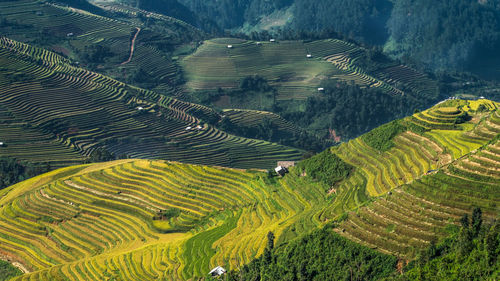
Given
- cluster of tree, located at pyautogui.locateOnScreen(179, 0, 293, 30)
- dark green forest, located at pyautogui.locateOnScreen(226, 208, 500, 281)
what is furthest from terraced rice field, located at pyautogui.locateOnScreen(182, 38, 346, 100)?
dark green forest, located at pyautogui.locateOnScreen(226, 208, 500, 281)

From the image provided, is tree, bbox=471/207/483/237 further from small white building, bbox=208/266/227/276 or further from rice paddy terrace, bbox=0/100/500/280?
small white building, bbox=208/266/227/276

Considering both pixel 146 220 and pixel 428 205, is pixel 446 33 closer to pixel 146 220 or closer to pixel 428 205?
pixel 146 220

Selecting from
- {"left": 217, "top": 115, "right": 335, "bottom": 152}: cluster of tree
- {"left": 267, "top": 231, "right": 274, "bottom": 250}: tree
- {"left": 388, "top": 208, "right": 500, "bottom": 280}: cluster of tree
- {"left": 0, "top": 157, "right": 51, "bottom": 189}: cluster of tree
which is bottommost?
{"left": 217, "top": 115, "right": 335, "bottom": 152}: cluster of tree

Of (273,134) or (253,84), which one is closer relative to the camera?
(273,134)

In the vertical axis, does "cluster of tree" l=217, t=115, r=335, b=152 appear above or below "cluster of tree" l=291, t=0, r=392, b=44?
below

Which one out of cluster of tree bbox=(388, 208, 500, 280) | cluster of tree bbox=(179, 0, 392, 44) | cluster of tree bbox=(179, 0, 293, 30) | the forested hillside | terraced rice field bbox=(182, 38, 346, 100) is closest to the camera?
cluster of tree bbox=(388, 208, 500, 280)

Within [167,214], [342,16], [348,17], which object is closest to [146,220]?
[167,214]

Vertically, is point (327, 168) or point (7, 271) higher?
point (327, 168)
